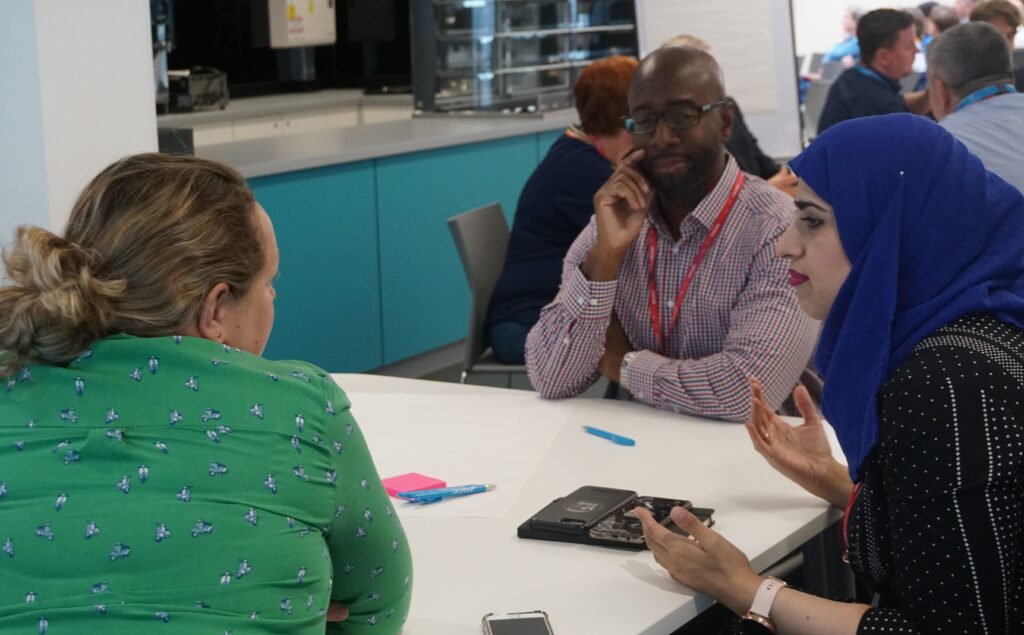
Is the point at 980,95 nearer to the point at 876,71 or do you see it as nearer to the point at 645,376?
the point at 876,71

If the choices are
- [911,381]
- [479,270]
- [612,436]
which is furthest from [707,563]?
[479,270]

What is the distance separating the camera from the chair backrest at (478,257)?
3.74 m

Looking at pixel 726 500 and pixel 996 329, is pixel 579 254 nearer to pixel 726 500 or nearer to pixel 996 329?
pixel 726 500

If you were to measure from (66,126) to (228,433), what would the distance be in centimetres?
186

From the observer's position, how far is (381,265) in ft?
17.1

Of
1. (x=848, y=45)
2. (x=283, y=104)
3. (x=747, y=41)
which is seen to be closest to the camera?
(x=747, y=41)

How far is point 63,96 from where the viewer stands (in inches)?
113

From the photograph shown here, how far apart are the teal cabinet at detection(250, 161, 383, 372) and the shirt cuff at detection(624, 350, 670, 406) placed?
235cm

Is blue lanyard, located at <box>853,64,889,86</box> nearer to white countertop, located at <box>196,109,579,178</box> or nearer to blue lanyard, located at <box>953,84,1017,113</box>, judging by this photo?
white countertop, located at <box>196,109,579,178</box>

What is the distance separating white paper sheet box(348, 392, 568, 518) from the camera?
1993 millimetres

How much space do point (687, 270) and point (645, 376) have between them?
268mm

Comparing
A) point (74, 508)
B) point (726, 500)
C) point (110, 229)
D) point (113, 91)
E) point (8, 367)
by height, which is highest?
point (113, 91)

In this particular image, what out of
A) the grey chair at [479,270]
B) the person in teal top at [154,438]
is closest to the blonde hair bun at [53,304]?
the person in teal top at [154,438]

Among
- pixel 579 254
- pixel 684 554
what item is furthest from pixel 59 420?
pixel 579 254
